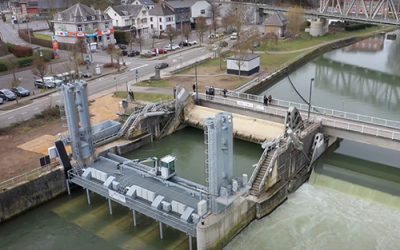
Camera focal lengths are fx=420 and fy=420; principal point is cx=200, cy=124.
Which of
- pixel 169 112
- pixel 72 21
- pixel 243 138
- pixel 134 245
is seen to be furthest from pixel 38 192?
pixel 72 21

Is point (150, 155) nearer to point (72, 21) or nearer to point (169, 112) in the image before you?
point (169, 112)

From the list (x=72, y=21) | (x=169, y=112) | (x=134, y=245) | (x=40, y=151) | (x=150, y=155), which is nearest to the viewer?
(x=134, y=245)

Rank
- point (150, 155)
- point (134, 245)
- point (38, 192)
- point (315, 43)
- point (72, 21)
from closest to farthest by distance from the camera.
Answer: point (134, 245) < point (38, 192) < point (150, 155) < point (72, 21) < point (315, 43)

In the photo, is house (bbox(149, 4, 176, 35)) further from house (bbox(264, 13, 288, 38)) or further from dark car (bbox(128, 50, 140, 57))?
house (bbox(264, 13, 288, 38))

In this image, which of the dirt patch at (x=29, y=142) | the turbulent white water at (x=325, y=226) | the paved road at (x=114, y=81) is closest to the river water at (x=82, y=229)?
the dirt patch at (x=29, y=142)

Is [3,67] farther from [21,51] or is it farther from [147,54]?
[147,54]

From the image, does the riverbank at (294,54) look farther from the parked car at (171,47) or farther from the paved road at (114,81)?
the parked car at (171,47)
